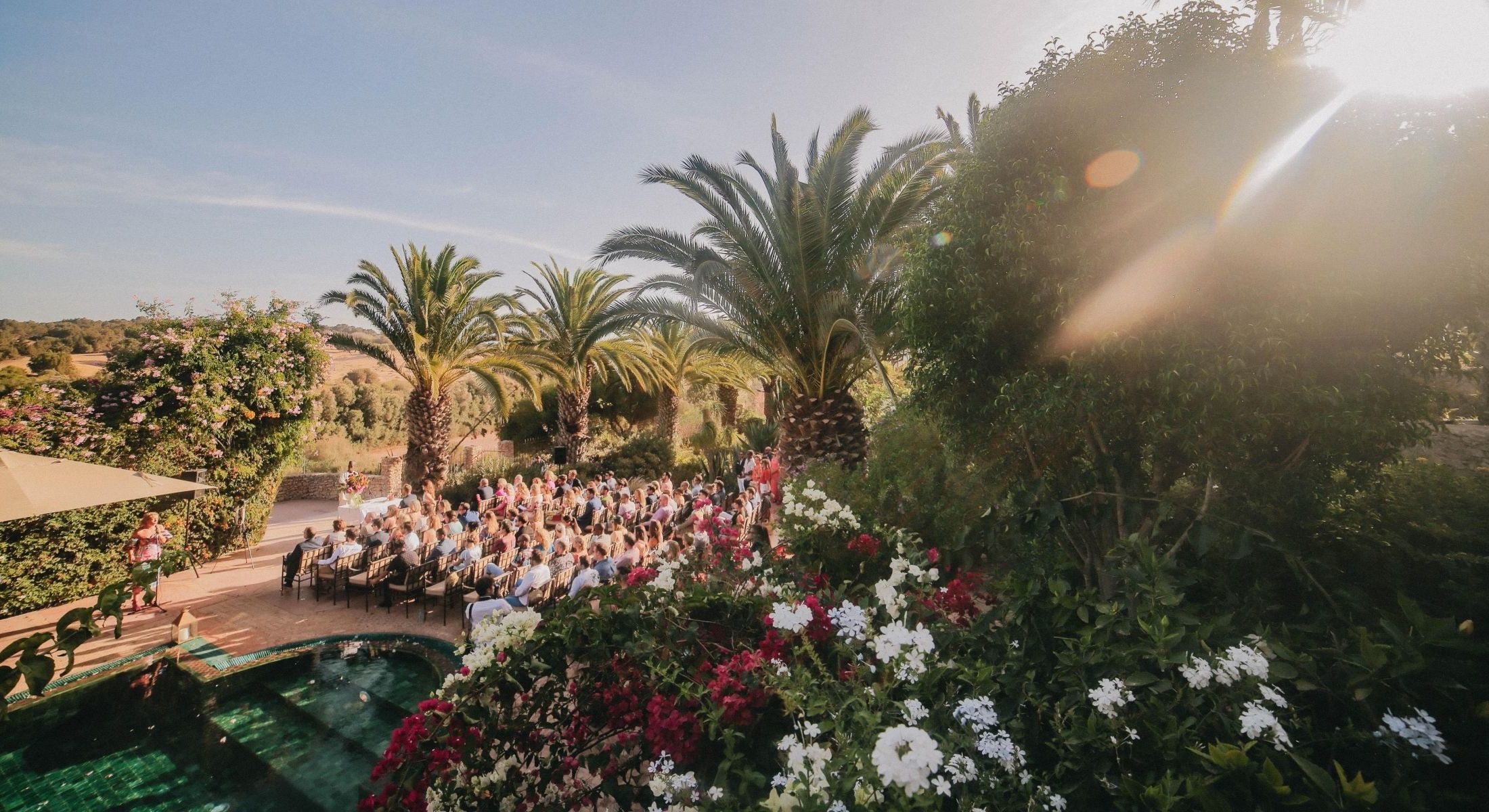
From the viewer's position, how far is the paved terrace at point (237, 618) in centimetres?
736

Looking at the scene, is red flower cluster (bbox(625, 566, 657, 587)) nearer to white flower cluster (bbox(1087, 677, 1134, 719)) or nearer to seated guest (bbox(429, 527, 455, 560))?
white flower cluster (bbox(1087, 677, 1134, 719))

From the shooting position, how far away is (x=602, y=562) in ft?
24.5

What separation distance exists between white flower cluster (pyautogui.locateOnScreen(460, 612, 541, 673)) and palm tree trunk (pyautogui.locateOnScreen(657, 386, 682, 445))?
56.1 ft

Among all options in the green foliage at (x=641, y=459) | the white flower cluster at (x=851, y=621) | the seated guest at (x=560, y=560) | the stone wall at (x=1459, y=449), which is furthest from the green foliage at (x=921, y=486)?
the green foliage at (x=641, y=459)

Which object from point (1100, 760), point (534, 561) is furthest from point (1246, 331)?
point (534, 561)

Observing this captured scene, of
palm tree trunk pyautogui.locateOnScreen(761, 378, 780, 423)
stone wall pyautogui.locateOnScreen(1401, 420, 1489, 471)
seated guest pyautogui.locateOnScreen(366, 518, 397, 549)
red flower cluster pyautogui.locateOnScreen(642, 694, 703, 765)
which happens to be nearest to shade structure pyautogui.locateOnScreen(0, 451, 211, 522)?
seated guest pyautogui.locateOnScreen(366, 518, 397, 549)

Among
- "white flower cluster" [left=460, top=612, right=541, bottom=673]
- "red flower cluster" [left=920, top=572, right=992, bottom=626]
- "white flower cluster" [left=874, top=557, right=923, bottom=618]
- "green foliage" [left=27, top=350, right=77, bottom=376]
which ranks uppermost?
"green foliage" [left=27, top=350, right=77, bottom=376]

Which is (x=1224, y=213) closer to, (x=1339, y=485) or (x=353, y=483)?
(x=1339, y=485)

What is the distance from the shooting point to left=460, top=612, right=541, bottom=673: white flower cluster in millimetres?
2674

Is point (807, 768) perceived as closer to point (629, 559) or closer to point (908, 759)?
point (908, 759)

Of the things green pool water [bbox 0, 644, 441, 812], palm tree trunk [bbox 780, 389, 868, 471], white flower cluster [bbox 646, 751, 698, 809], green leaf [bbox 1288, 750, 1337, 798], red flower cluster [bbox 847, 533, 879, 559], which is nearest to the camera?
green leaf [bbox 1288, 750, 1337, 798]

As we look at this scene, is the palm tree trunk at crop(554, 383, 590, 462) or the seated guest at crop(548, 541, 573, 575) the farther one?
the palm tree trunk at crop(554, 383, 590, 462)

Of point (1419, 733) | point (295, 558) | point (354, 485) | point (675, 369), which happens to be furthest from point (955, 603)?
point (354, 485)

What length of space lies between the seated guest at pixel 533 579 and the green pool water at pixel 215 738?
1.23 metres
